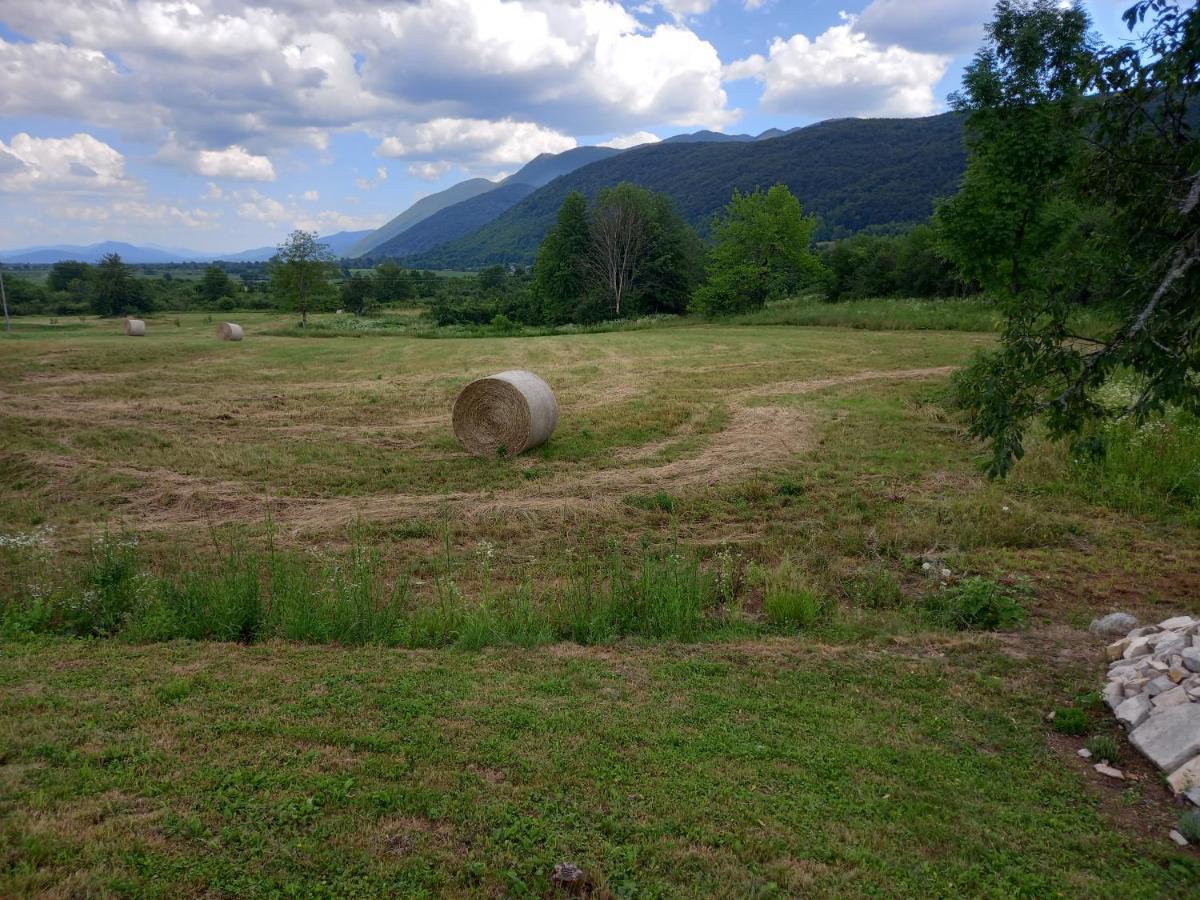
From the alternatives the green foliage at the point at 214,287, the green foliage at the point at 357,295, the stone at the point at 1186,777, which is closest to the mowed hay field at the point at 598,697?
the stone at the point at 1186,777

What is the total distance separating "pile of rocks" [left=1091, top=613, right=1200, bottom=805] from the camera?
4449 millimetres

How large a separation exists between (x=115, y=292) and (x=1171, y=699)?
74532 mm

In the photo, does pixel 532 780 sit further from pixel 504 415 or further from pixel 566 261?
pixel 566 261

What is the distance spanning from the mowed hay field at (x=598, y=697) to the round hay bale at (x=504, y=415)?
0.61 m

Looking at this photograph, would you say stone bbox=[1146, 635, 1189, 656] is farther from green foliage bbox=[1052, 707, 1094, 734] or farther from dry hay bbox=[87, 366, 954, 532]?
dry hay bbox=[87, 366, 954, 532]

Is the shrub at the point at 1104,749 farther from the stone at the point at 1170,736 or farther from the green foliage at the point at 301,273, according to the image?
the green foliage at the point at 301,273

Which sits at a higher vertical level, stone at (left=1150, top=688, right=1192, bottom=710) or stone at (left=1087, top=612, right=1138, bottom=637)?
stone at (left=1150, top=688, right=1192, bottom=710)

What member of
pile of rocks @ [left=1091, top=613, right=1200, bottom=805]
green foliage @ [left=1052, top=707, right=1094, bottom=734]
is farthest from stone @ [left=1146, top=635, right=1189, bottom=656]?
green foliage @ [left=1052, top=707, right=1094, bottom=734]

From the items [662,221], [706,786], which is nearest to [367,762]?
[706,786]

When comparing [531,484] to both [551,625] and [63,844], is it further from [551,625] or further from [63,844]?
[63,844]

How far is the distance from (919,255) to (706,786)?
5172 centimetres

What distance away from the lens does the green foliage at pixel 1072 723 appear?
500 centimetres

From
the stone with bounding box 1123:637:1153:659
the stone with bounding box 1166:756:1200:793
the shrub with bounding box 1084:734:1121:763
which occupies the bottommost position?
the shrub with bounding box 1084:734:1121:763

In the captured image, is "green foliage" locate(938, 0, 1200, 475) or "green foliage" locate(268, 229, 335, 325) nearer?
"green foliage" locate(938, 0, 1200, 475)
